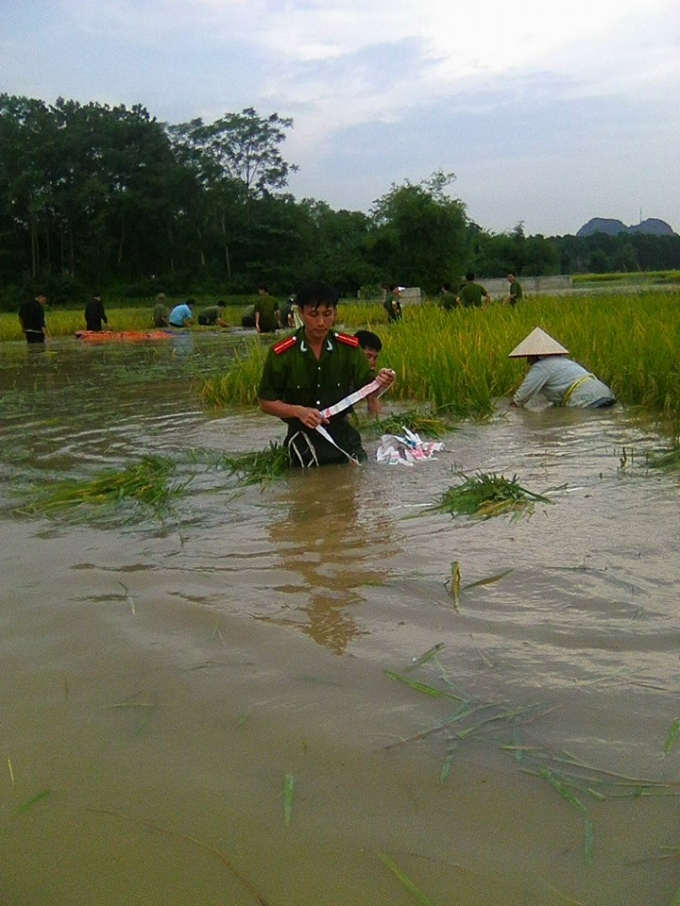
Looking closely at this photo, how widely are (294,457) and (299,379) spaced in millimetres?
481

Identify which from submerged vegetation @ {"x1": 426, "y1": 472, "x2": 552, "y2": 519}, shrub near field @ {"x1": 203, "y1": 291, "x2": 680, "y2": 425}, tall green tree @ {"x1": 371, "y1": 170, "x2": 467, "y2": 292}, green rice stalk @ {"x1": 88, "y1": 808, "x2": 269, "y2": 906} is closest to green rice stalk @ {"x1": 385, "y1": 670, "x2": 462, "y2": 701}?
green rice stalk @ {"x1": 88, "y1": 808, "x2": 269, "y2": 906}

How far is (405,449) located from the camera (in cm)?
545

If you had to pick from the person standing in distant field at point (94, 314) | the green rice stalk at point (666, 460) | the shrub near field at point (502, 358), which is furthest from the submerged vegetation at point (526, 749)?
the person standing in distant field at point (94, 314)

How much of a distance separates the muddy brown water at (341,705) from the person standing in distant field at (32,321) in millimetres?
16149

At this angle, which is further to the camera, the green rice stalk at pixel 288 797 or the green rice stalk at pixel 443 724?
the green rice stalk at pixel 443 724

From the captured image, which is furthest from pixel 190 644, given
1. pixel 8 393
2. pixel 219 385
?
pixel 8 393

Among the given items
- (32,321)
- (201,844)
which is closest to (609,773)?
(201,844)

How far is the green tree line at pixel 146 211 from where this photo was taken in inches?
1940

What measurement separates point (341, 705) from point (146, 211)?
51609mm

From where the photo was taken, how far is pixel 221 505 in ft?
14.6

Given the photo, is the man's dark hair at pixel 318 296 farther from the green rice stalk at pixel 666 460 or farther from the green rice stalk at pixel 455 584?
the green rice stalk at pixel 455 584

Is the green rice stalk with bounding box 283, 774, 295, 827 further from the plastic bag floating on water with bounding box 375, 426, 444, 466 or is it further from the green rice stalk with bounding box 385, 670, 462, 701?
the plastic bag floating on water with bounding box 375, 426, 444, 466

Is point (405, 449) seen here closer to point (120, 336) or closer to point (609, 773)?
point (609, 773)

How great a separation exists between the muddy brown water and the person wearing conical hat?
2767 millimetres
